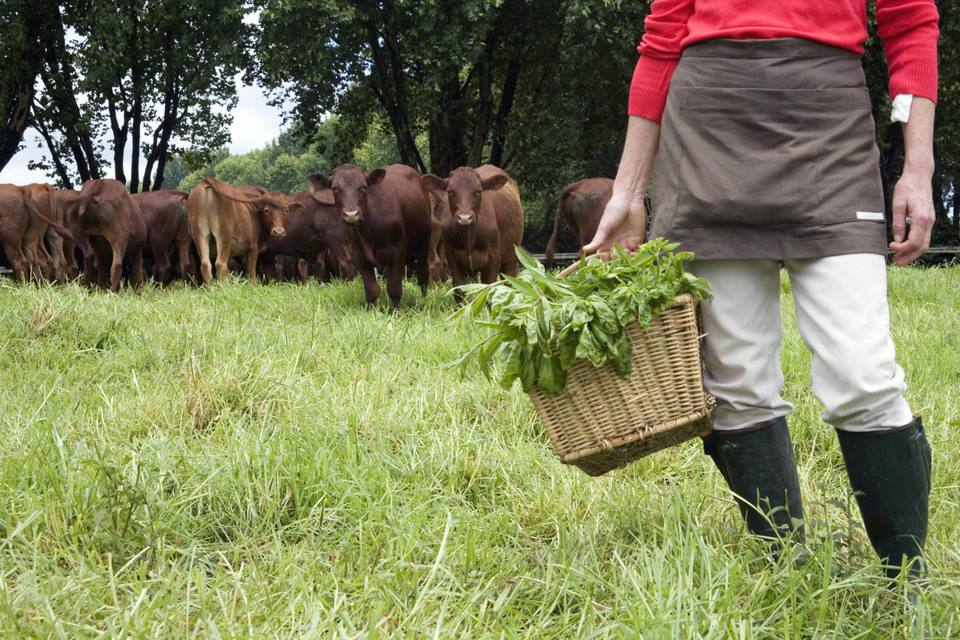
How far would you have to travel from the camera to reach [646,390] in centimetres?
243

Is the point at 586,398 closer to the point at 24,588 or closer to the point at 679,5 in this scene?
the point at 679,5

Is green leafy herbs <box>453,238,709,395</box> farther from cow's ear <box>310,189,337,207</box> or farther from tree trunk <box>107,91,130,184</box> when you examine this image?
tree trunk <box>107,91,130,184</box>

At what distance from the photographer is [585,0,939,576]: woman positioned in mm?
2436

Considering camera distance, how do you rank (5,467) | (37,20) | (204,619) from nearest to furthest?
1. (204,619)
2. (5,467)
3. (37,20)

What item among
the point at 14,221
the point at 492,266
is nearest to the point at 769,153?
the point at 492,266

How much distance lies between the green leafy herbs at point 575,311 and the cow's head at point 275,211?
13.0 m

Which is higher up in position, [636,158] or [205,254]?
[636,158]

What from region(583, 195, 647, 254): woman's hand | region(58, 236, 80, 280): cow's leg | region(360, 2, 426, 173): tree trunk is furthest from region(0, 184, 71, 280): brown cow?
region(583, 195, 647, 254): woman's hand

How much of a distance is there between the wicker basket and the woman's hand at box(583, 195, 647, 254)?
0.40 meters

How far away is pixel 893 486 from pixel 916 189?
2.45 ft

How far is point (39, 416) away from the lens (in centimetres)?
401

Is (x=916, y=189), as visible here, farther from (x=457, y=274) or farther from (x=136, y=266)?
(x=136, y=266)

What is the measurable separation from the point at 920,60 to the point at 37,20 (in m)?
22.3

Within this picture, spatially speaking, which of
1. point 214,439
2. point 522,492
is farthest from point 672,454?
point 214,439
